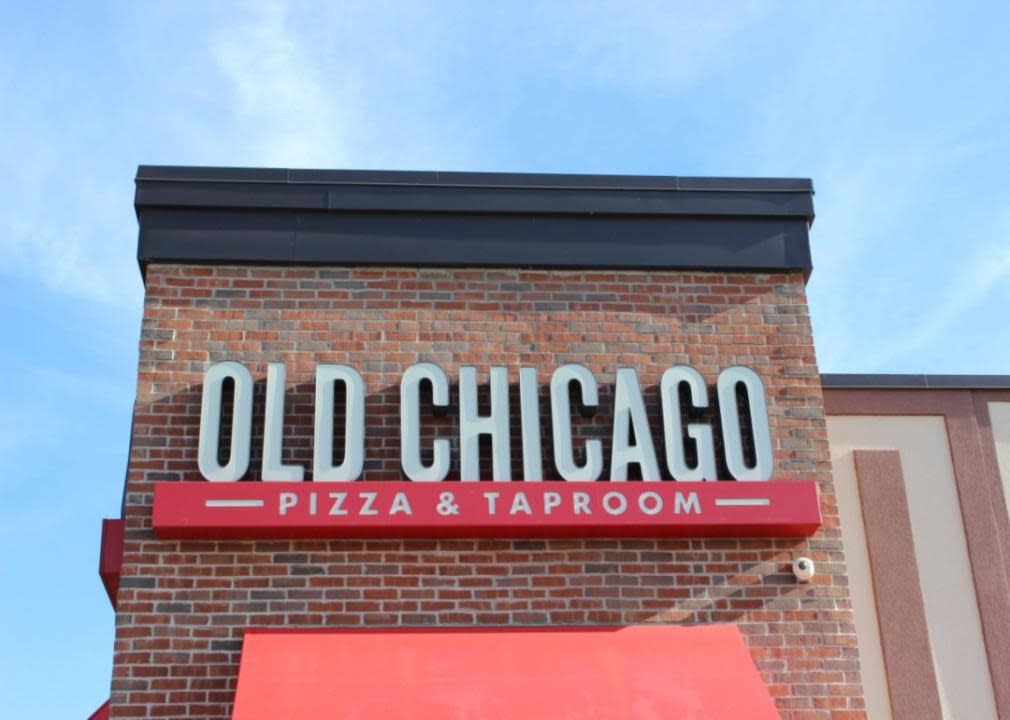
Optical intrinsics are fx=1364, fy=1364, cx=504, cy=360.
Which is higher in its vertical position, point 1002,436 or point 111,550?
point 1002,436

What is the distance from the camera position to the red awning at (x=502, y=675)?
7.91 metres

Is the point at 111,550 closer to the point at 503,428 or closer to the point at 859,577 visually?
the point at 503,428

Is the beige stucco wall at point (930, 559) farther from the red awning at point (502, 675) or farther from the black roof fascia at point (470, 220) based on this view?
the black roof fascia at point (470, 220)

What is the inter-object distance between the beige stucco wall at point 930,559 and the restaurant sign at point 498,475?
0.87m

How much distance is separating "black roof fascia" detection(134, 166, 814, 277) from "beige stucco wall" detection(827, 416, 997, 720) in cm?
144

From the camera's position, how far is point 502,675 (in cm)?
823

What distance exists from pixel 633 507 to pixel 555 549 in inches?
23.5

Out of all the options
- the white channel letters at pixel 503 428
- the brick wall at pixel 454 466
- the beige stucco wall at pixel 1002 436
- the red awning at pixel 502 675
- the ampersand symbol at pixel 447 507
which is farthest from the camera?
the beige stucco wall at pixel 1002 436

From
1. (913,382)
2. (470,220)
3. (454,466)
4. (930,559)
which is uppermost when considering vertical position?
(470,220)

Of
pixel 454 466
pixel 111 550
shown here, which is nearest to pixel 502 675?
pixel 454 466

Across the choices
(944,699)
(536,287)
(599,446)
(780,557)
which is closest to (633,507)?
(599,446)

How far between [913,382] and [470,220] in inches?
140

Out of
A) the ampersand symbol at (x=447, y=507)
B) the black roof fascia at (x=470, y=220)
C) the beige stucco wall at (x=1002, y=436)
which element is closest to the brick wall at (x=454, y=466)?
the black roof fascia at (x=470, y=220)

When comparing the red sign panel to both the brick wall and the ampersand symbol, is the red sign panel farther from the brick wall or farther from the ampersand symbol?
the brick wall
